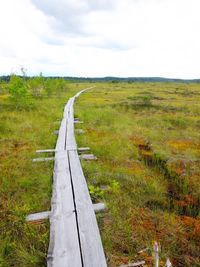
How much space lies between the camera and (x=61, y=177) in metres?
5.58

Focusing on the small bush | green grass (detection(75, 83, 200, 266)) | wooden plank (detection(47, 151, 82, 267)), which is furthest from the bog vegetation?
the small bush

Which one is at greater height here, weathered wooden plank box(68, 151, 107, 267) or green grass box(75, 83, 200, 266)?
weathered wooden plank box(68, 151, 107, 267)

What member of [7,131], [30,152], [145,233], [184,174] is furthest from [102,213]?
[7,131]

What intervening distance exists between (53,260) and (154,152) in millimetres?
6952

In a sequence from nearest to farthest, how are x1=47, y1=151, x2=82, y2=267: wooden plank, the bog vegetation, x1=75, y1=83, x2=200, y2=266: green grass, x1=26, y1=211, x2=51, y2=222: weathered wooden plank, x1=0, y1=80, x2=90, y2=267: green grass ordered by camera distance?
1. x1=47, y1=151, x2=82, y2=267: wooden plank
2. x1=0, y1=80, x2=90, y2=267: green grass
3. the bog vegetation
4. x1=75, y1=83, x2=200, y2=266: green grass
5. x1=26, y1=211, x2=51, y2=222: weathered wooden plank

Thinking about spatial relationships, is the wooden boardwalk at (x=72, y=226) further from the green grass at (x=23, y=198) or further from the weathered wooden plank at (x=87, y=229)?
the green grass at (x=23, y=198)

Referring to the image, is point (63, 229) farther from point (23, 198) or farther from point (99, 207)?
point (23, 198)

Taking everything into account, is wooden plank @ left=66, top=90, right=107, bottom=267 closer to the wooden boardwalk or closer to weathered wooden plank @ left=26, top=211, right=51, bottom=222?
the wooden boardwalk

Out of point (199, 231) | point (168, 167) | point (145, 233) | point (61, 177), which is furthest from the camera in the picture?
point (168, 167)

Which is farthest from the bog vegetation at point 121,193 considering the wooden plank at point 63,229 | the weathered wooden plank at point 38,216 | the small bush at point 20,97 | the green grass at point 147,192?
the small bush at point 20,97

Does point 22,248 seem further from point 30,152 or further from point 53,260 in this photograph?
Result: point 30,152

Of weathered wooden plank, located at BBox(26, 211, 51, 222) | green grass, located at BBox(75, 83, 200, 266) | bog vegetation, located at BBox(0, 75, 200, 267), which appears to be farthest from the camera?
weathered wooden plank, located at BBox(26, 211, 51, 222)

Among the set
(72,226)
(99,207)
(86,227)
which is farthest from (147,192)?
(72,226)

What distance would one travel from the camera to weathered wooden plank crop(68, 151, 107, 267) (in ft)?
10.0
